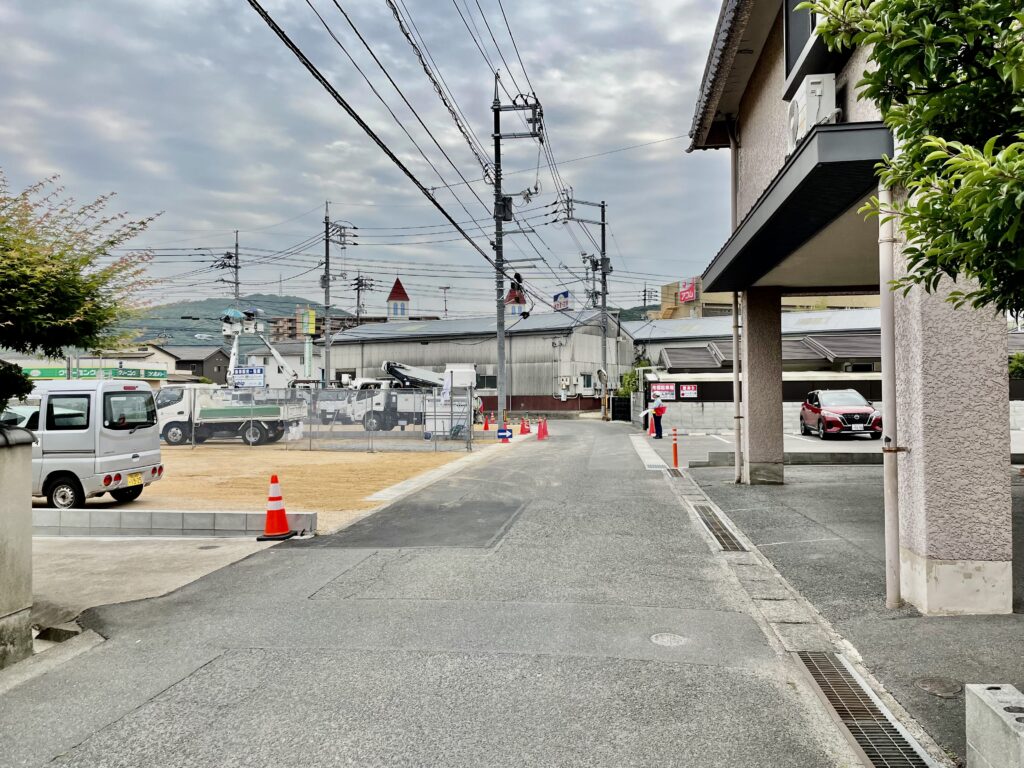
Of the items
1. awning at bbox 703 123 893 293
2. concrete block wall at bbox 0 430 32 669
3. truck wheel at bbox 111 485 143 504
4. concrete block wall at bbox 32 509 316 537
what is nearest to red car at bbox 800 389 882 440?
→ awning at bbox 703 123 893 293

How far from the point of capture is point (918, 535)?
17.9ft

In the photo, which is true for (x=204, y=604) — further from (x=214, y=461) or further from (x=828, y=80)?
(x=214, y=461)

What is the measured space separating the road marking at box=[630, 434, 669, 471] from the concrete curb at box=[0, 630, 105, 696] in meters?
12.9

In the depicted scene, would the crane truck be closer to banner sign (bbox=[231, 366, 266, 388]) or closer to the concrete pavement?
banner sign (bbox=[231, 366, 266, 388])

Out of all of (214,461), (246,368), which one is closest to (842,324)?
(246,368)

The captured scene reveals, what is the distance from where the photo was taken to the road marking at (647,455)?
674 inches

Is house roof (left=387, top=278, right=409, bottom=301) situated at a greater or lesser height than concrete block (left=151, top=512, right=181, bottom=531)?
greater

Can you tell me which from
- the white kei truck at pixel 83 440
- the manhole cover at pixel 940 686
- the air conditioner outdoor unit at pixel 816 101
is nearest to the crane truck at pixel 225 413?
the white kei truck at pixel 83 440

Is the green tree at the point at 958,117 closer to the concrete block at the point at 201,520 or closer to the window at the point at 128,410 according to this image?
the concrete block at the point at 201,520

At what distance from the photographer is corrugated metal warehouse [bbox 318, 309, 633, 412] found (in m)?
53.2

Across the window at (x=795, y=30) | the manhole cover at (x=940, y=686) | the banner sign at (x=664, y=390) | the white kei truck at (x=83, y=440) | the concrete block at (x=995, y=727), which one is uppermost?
the window at (x=795, y=30)

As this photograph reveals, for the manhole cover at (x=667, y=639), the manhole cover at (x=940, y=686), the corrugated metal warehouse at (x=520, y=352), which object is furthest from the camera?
the corrugated metal warehouse at (x=520, y=352)

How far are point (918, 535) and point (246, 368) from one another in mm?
34929

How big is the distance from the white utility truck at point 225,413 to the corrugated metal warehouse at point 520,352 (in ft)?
94.6
